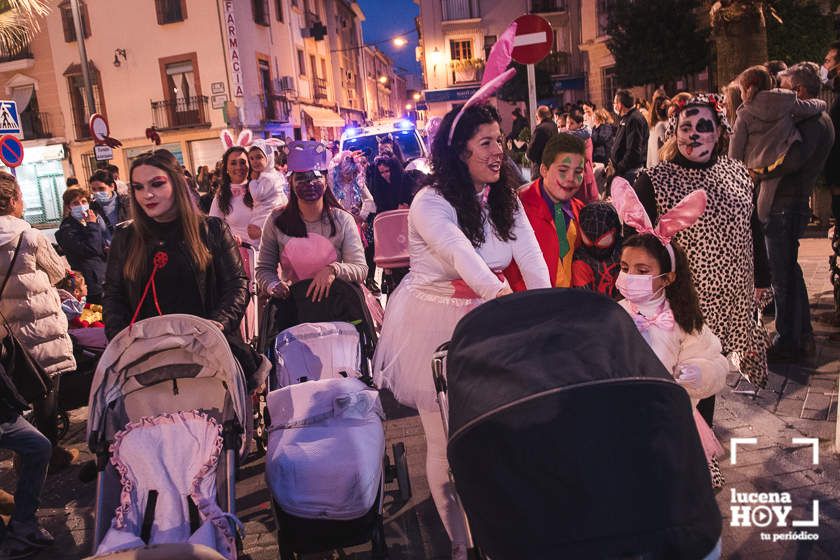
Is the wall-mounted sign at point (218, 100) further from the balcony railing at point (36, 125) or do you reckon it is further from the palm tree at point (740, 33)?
the palm tree at point (740, 33)

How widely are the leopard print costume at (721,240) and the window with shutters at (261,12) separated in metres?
30.8

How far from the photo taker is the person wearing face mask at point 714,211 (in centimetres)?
428

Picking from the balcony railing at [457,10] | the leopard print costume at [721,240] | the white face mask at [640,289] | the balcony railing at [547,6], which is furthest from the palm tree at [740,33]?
the balcony railing at [457,10]

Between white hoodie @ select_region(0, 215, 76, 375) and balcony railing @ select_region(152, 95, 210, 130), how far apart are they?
26.7 metres

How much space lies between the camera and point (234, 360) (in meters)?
3.37

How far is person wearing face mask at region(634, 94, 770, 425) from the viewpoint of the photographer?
4.28 metres

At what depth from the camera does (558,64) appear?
38938 millimetres

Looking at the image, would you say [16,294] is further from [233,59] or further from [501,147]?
[233,59]

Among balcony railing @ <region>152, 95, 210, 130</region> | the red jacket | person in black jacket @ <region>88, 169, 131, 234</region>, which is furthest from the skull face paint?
balcony railing @ <region>152, 95, 210, 130</region>

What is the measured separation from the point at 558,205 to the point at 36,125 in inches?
1324

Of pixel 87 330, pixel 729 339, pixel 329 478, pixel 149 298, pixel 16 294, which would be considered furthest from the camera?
pixel 87 330

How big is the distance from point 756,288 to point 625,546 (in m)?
3.47

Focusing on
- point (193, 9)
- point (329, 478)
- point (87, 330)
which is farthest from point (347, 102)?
point (329, 478)

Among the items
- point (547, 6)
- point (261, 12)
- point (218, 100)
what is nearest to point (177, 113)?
point (218, 100)
